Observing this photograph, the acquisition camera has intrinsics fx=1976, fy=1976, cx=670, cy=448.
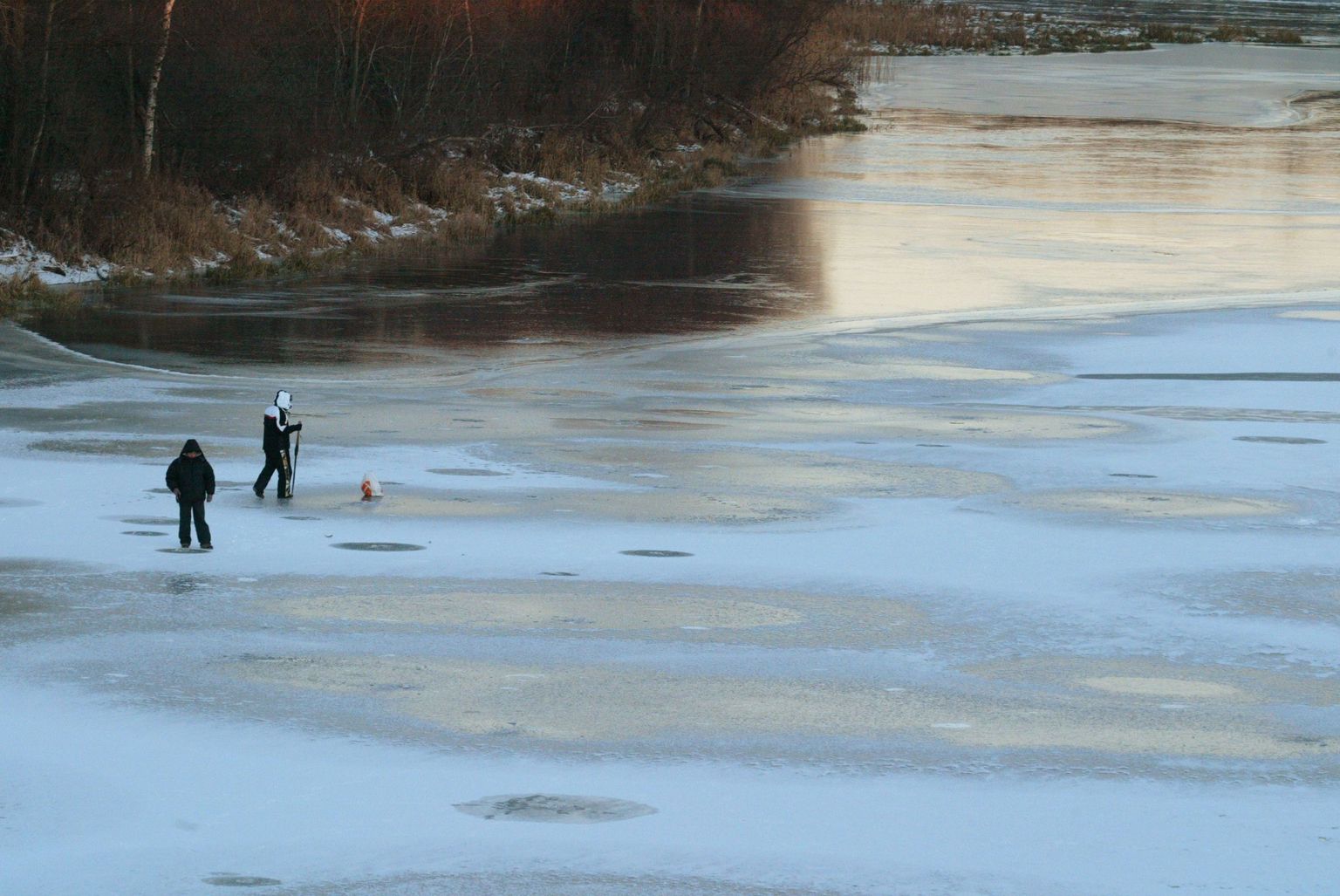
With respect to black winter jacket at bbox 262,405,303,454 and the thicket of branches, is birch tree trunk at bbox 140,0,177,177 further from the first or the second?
black winter jacket at bbox 262,405,303,454

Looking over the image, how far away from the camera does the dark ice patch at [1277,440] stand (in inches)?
576

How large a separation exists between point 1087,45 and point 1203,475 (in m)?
86.9

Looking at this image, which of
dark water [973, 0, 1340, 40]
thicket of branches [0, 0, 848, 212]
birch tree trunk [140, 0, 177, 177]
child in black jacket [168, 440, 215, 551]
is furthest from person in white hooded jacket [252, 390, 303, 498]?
dark water [973, 0, 1340, 40]

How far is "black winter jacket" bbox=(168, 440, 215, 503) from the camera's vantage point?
416 inches

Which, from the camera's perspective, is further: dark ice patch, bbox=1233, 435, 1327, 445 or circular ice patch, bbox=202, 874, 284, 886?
dark ice patch, bbox=1233, 435, 1327, 445

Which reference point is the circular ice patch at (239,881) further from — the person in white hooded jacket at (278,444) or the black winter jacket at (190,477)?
the person in white hooded jacket at (278,444)

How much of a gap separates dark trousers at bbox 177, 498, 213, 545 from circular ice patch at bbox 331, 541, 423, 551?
701 mm

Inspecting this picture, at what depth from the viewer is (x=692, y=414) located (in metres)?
16.0

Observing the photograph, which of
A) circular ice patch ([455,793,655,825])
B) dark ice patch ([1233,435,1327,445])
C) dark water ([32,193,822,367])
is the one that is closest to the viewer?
circular ice patch ([455,793,655,825])

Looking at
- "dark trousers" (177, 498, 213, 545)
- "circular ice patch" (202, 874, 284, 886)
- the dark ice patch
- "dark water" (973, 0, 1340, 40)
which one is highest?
"dark water" (973, 0, 1340, 40)

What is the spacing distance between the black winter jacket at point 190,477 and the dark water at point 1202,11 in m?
102

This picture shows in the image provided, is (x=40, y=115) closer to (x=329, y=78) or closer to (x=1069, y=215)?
(x=329, y=78)

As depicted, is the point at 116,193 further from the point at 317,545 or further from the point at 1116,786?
the point at 1116,786

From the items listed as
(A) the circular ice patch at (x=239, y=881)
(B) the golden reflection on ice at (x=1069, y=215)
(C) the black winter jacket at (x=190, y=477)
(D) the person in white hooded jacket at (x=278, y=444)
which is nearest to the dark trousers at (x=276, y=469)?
(D) the person in white hooded jacket at (x=278, y=444)
